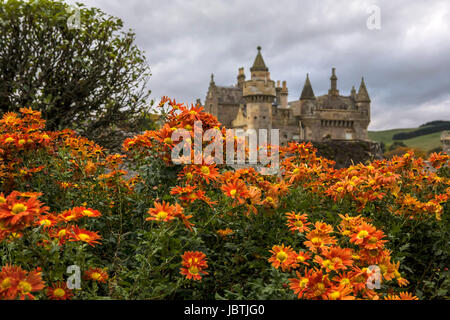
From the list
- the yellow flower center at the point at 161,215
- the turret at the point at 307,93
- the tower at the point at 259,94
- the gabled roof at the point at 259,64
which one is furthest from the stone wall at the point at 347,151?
the turret at the point at 307,93

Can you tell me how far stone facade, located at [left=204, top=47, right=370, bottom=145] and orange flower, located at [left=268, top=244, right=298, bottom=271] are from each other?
143 ft

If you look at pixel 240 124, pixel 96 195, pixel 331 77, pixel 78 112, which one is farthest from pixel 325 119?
pixel 96 195

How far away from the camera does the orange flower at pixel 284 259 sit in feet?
7.15

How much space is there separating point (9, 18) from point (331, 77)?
2287 inches

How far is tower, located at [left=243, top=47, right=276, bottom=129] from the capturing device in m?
40.0

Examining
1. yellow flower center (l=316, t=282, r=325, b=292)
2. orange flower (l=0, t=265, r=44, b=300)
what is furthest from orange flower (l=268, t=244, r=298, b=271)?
orange flower (l=0, t=265, r=44, b=300)

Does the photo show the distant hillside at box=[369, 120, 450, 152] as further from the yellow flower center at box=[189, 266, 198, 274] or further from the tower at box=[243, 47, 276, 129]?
the yellow flower center at box=[189, 266, 198, 274]

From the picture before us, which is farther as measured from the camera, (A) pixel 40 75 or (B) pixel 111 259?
(A) pixel 40 75

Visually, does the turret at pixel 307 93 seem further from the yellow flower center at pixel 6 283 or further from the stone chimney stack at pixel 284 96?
the yellow flower center at pixel 6 283

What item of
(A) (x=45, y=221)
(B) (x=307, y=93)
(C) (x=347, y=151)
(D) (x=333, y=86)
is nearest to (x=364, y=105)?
(D) (x=333, y=86)

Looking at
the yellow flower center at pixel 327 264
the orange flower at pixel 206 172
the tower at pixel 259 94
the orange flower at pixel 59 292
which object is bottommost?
the orange flower at pixel 59 292

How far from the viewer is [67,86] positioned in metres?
8.98

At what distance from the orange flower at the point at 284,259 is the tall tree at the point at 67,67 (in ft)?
23.8
